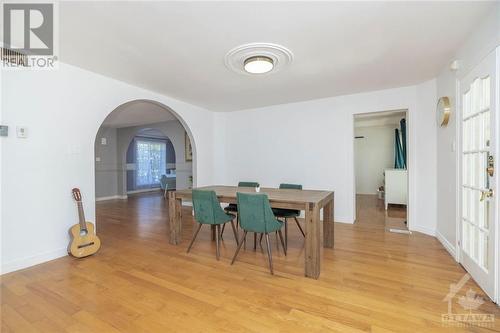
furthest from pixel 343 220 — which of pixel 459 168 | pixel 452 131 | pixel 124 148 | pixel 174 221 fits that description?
pixel 124 148

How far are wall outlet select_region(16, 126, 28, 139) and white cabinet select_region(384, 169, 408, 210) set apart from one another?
21.9ft

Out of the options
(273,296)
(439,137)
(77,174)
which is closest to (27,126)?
(77,174)

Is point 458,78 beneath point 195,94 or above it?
beneath

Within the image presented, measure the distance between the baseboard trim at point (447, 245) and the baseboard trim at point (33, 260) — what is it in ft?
15.0

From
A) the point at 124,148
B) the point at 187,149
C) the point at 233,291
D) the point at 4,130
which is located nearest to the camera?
the point at 233,291

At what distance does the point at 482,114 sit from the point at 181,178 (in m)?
6.22

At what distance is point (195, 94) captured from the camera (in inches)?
153

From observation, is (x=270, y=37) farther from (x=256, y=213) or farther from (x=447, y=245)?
(x=447, y=245)

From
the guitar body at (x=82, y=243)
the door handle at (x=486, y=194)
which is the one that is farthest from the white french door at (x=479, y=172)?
the guitar body at (x=82, y=243)

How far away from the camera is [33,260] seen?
2.40 meters

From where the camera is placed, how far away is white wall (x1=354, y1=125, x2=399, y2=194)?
703 centimetres

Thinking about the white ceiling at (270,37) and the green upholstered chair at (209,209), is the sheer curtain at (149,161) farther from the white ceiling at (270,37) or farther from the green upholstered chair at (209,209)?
the green upholstered chair at (209,209)

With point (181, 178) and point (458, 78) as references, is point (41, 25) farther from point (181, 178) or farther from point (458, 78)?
point (181, 178)

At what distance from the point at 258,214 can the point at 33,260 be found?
252cm
